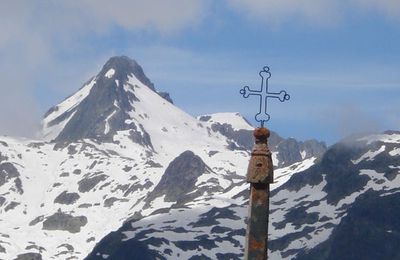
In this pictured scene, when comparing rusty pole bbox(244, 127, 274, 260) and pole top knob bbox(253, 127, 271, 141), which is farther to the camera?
pole top knob bbox(253, 127, 271, 141)

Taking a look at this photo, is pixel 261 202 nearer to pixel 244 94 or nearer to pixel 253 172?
pixel 253 172

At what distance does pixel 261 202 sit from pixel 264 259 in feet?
4.77

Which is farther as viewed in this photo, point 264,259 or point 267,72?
point 267,72

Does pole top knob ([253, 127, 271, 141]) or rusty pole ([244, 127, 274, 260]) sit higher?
pole top knob ([253, 127, 271, 141])

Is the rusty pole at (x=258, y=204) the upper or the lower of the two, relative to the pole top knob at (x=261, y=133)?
lower

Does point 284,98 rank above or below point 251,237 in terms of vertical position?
above

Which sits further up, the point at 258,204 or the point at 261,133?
the point at 261,133

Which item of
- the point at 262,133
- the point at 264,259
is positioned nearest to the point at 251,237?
the point at 264,259

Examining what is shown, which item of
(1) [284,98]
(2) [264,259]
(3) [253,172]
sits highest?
(1) [284,98]

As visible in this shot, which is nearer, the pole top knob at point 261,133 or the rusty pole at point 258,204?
the rusty pole at point 258,204

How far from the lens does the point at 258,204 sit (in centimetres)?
2978

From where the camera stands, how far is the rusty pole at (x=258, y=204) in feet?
96.3

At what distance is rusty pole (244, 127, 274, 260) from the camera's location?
2936 cm

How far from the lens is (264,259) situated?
96.1ft
